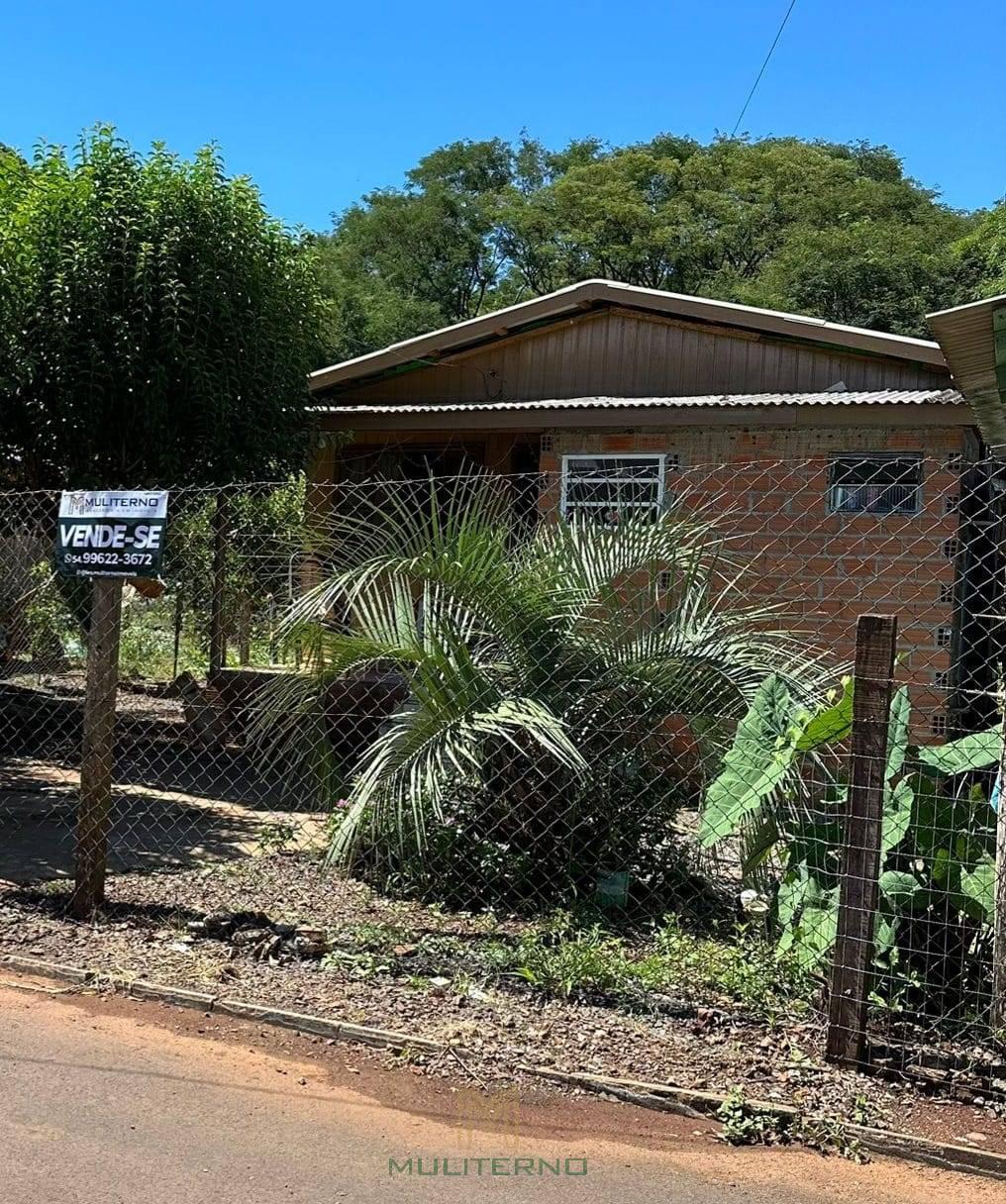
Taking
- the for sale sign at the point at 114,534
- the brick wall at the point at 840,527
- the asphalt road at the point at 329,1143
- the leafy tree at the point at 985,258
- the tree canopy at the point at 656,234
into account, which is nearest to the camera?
the asphalt road at the point at 329,1143

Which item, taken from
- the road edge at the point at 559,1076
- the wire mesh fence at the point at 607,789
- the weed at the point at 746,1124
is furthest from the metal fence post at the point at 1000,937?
the weed at the point at 746,1124

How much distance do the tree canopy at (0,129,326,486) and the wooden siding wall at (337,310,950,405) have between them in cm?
220

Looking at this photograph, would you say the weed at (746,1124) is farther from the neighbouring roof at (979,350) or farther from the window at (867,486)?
the window at (867,486)

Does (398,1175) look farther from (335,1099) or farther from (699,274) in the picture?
(699,274)

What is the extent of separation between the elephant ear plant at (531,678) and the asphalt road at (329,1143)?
58.1 inches

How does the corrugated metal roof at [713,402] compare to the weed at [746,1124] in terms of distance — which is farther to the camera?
the corrugated metal roof at [713,402]

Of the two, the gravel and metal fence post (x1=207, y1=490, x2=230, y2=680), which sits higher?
metal fence post (x1=207, y1=490, x2=230, y2=680)

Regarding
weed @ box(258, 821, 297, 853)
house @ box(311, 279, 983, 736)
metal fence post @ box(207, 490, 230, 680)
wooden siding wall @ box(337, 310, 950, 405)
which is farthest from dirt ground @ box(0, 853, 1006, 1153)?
wooden siding wall @ box(337, 310, 950, 405)

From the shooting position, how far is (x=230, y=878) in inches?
222

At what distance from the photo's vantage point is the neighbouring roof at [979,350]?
12.6 ft

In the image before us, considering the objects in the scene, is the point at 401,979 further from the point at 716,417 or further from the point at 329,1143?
the point at 716,417

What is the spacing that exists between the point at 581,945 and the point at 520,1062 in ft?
2.93

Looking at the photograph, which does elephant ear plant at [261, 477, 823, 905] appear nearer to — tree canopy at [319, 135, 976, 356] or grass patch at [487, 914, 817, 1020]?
grass patch at [487, 914, 817, 1020]

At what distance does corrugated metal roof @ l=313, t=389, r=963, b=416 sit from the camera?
871cm
